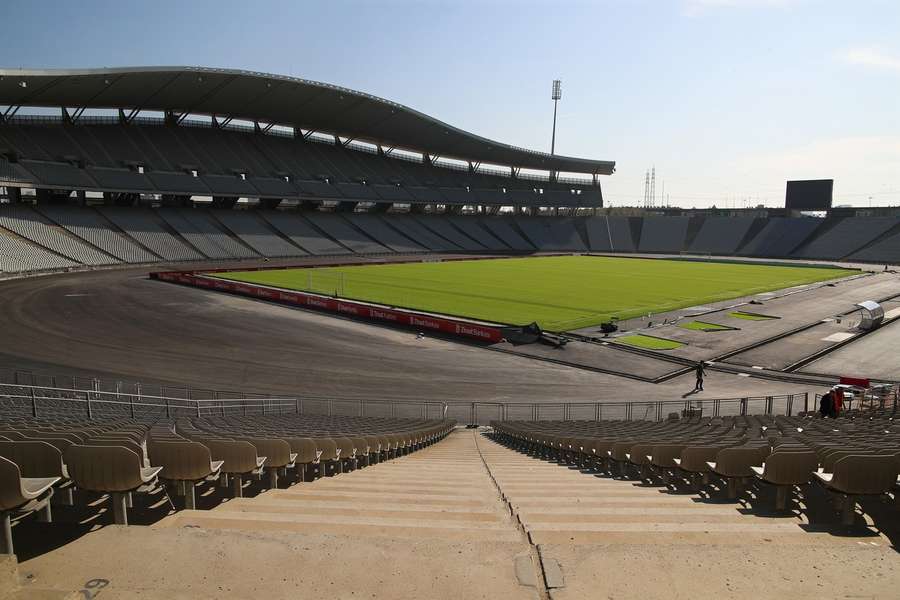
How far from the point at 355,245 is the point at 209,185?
70.1 feet

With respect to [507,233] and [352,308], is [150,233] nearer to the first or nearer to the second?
[352,308]

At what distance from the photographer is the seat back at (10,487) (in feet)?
11.9

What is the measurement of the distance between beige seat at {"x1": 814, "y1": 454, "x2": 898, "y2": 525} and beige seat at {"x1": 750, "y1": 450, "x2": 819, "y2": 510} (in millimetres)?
381

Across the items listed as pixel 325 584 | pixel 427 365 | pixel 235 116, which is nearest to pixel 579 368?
pixel 427 365

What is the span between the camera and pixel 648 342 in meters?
31.2

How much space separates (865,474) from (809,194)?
403ft

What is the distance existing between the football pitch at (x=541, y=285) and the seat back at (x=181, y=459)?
97.3ft

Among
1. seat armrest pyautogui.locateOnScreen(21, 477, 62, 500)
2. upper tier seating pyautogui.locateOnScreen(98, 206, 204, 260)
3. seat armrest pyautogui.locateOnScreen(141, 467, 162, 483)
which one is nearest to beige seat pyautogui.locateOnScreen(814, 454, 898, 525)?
seat armrest pyautogui.locateOnScreen(141, 467, 162, 483)

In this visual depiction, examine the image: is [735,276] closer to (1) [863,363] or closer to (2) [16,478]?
(1) [863,363]

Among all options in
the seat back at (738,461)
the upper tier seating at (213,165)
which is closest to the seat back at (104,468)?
the seat back at (738,461)

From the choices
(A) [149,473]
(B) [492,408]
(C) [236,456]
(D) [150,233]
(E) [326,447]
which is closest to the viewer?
(A) [149,473]

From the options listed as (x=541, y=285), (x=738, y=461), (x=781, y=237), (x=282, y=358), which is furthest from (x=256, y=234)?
(x=781, y=237)

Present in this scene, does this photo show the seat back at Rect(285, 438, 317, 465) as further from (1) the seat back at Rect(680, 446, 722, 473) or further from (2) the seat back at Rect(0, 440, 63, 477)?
(1) the seat back at Rect(680, 446, 722, 473)

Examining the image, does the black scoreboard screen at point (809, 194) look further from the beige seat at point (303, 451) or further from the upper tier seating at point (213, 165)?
the beige seat at point (303, 451)
